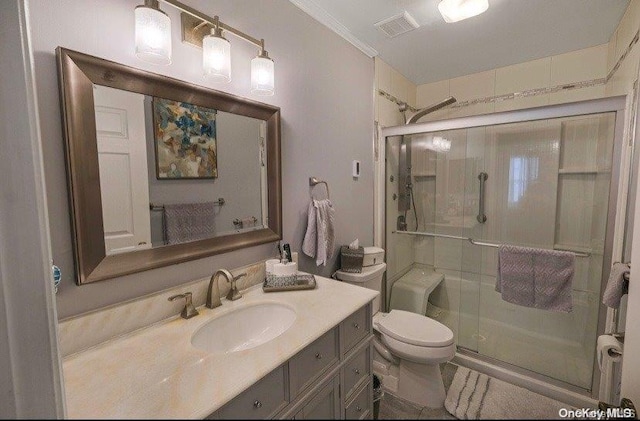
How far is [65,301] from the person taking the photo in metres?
0.84

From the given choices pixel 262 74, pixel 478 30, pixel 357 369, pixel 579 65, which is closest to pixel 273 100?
pixel 262 74

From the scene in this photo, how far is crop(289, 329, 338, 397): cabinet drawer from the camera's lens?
839 mm

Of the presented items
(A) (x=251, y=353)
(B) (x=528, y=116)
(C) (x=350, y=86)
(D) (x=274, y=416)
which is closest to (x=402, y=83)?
(C) (x=350, y=86)

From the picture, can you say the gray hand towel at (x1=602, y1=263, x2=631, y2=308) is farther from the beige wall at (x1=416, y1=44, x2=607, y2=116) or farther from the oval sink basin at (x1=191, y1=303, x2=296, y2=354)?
the beige wall at (x1=416, y1=44, x2=607, y2=116)

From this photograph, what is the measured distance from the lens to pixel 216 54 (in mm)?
1110

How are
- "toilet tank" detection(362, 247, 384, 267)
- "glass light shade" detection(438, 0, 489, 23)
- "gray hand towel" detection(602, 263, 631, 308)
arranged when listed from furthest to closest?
1. "toilet tank" detection(362, 247, 384, 267)
2. "glass light shade" detection(438, 0, 489, 23)
3. "gray hand towel" detection(602, 263, 631, 308)

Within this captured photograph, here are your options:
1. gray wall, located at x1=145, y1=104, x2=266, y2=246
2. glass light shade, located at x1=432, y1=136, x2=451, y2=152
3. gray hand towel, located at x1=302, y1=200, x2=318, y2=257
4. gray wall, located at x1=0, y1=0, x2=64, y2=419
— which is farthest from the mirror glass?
glass light shade, located at x1=432, y1=136, x2=451, y2=152

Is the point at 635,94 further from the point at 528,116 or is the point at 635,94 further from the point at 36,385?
the point at 36,385

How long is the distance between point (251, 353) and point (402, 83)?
8.28 feet

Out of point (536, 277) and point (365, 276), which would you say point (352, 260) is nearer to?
point (365, 276)

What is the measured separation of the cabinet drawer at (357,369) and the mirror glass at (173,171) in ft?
2.43

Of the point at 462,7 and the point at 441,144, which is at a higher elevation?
the point at 462,7

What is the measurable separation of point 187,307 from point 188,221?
1.10 feet

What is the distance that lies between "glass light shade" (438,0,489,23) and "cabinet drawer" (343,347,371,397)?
5.46ft
